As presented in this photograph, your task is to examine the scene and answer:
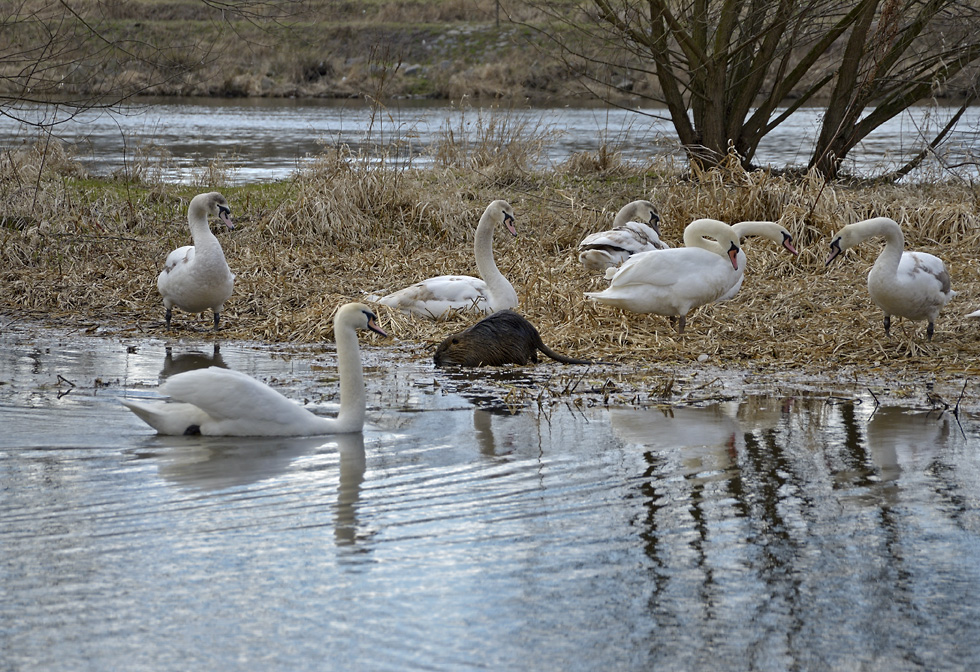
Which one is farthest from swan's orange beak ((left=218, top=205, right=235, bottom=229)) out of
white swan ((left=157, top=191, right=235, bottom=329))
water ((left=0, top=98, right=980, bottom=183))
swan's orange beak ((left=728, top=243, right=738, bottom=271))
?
swan's orange beak ((left=728, top=243, right=738, bottom=271))

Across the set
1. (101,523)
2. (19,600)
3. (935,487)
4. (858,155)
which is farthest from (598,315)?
(858,155)

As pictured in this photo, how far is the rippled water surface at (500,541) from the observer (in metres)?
3.48

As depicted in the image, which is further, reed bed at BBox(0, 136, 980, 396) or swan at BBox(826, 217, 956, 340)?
reed bed at BBox(0, 136, 980, 396)

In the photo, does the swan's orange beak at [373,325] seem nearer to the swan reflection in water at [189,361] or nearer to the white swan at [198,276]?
the swan reflection in water at [189,361]

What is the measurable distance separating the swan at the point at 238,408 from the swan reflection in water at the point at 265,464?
51 mm

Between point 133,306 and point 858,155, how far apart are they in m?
16.1

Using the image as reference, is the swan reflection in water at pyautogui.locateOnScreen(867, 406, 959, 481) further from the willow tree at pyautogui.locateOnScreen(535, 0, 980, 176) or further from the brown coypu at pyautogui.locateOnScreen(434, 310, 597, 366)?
the willow tree at pyautogui.locateOnScreen(535, 0, 980, 176)

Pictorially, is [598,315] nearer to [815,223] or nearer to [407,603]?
[815,223]

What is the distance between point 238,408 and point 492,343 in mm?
2381

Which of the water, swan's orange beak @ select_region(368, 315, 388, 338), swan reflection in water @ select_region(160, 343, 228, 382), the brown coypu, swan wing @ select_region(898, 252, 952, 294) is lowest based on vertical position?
swan reflection in water @ select_region(160, 343, 228, 382)

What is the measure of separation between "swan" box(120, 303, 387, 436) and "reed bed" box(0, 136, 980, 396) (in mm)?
2004

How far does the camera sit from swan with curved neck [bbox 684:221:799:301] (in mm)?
8789

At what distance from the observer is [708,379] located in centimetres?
729

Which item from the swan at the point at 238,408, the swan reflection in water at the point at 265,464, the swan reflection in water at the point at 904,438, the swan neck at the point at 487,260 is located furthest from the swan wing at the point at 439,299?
the swan reflection in water at the point at 904,438
